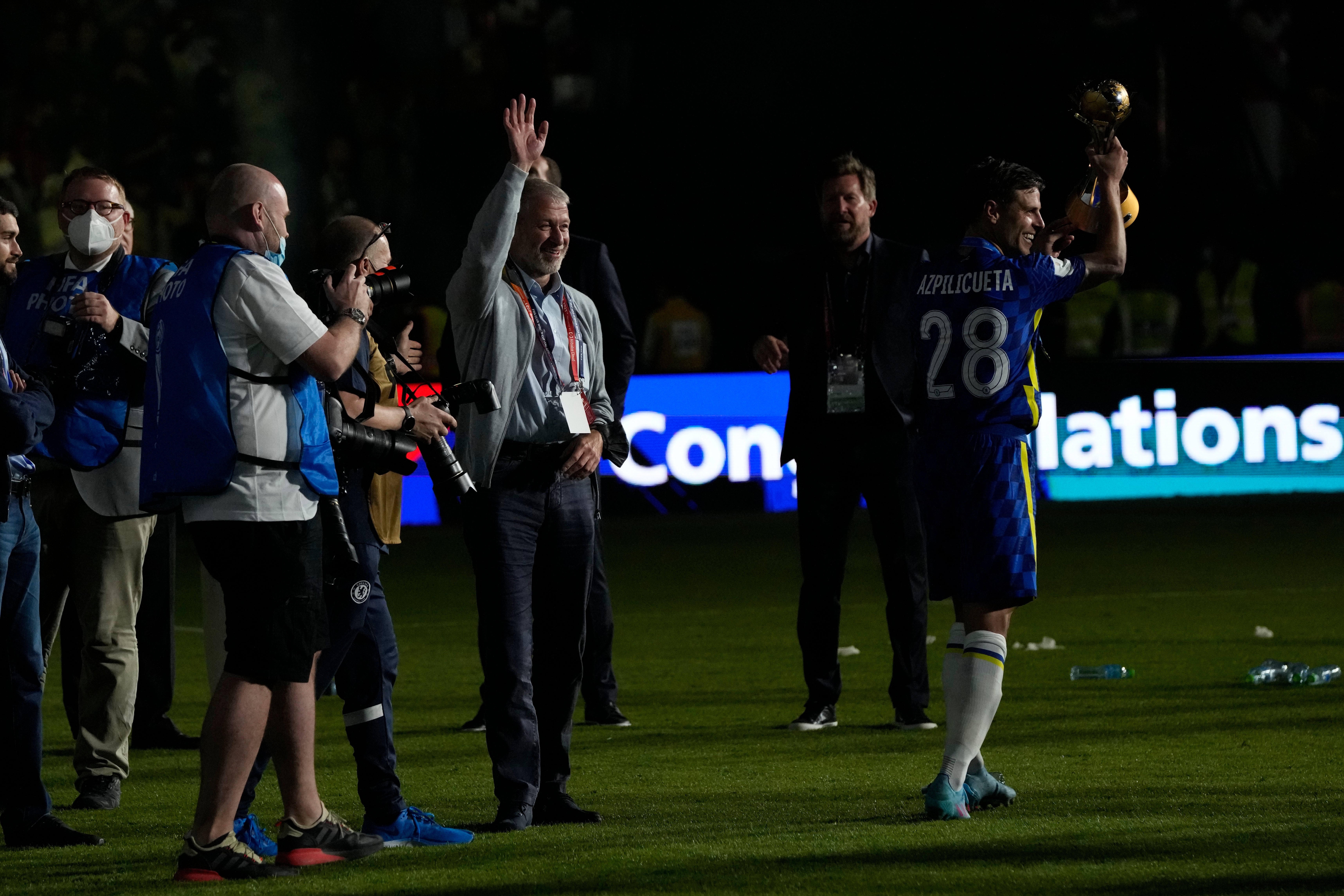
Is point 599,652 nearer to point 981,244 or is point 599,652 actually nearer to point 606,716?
point 606,716

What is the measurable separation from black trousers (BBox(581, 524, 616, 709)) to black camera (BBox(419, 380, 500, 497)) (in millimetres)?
2475

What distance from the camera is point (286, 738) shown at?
5.05 m

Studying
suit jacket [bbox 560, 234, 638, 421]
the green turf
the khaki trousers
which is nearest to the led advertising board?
the green turf

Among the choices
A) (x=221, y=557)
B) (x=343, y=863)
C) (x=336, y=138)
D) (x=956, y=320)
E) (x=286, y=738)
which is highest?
(x=336, y=138)

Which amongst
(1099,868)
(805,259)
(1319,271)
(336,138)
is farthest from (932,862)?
(336,138)

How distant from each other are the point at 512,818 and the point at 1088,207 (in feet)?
8.26

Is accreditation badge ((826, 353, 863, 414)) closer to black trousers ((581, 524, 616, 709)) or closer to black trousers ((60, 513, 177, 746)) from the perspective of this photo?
black trousers ((581, 524, 616, 709))

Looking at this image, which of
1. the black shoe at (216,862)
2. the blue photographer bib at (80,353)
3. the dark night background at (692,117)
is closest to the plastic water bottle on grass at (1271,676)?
the blue photographer bib at (80,353)

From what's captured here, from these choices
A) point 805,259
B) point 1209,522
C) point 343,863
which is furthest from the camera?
point 1209,522

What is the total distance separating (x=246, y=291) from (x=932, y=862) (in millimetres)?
2241

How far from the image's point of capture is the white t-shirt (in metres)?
4.79

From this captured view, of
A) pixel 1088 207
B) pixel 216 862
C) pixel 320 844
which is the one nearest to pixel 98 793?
pixel 320 844

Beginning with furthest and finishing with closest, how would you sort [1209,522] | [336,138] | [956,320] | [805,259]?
[336,138] → [1209,522] → [805,259] → [956,320]

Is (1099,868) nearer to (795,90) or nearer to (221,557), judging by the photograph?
(221,557)
